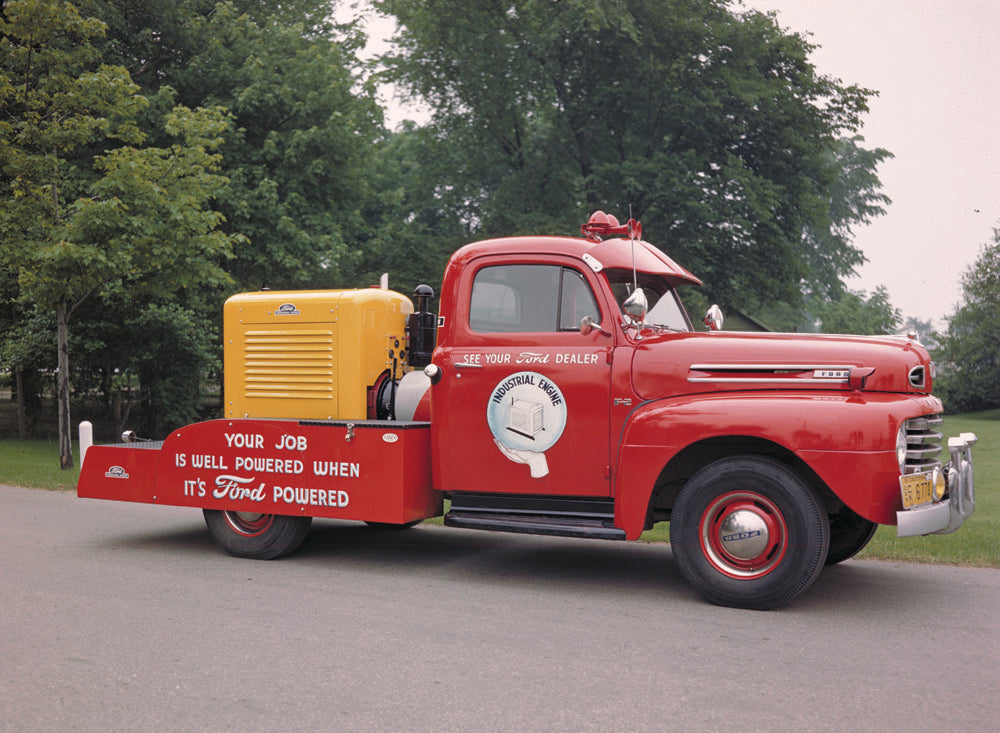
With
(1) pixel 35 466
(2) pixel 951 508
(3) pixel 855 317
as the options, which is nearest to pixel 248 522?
(2) pixel 951 508

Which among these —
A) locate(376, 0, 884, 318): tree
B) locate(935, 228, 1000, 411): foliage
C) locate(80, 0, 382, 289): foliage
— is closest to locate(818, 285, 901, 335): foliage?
locate(935, 228, 1000, 411): foliage

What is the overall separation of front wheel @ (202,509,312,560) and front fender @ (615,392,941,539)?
279cm

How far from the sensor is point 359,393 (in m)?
7.35

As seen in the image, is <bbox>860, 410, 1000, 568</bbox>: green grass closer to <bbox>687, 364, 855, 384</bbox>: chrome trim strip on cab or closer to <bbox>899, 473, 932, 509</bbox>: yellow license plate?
<bbox>899, 473, 932, 509</bbox>: yellow license plate

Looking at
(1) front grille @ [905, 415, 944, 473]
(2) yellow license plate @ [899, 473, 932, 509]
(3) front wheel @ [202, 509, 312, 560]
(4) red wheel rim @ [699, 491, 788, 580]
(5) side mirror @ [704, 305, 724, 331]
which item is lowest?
(3) front wheel @ [202, 509, 312, 560]

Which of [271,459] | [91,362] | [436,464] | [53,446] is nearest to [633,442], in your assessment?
[436,464]

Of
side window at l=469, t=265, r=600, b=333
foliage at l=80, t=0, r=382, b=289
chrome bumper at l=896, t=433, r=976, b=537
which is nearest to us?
chrome bumper at l=896, t=433, r=976, b=537

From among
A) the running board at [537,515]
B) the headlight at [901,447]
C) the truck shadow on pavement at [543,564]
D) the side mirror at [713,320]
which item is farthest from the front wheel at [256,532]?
the headlight at [901,447]

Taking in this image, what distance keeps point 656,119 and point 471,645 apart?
70.5 ft

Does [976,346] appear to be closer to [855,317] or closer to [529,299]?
[855,317]

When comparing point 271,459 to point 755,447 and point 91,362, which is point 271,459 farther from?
point 91,362

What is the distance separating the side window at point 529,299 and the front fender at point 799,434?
899 mm

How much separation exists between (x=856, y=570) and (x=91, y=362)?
20.4 metres

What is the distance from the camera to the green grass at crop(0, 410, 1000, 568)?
25.0 ft
